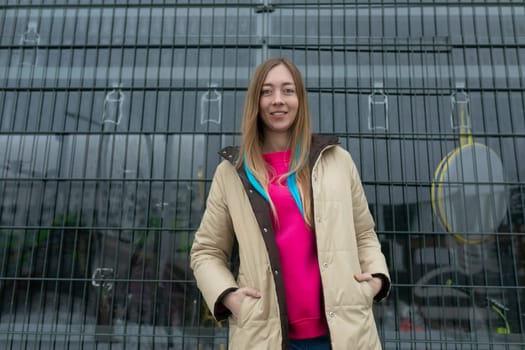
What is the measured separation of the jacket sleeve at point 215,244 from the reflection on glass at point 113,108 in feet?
4.22

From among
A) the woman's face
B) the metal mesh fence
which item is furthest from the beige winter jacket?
the metal mesh fence

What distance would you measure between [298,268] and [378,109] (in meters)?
1.45

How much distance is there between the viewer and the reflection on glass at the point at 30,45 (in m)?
2.41

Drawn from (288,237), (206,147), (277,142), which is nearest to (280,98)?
(277,142)

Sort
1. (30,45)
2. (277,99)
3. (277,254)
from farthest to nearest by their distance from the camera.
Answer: (30,45) → (277,99) → (277,254)

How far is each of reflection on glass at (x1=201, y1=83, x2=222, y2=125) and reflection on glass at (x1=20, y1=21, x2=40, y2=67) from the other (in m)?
1.04

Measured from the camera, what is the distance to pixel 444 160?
87.3 inches

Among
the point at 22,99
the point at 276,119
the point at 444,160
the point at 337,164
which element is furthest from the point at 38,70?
the point at 444,160

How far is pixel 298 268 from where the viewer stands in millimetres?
1111

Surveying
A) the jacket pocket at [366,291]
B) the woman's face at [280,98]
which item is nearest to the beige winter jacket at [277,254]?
the jacket pocket at [366,291]

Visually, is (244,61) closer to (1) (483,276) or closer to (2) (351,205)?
(2) (351,205)

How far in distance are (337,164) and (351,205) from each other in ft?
0.43

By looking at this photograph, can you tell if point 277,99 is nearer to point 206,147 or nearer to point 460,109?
point 206,147

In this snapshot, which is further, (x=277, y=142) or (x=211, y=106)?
(x=211, y=106)
